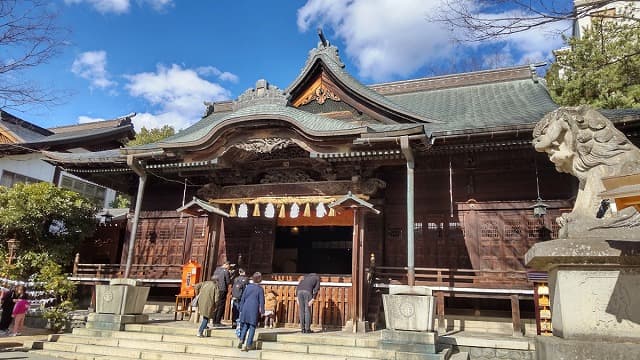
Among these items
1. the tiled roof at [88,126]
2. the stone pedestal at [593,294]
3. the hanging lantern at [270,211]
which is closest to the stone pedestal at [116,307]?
the hanging lantern at [270,211]

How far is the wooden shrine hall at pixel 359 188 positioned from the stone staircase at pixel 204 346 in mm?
1631

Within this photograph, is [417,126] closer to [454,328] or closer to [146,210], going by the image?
[454,328]

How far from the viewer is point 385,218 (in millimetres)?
11820

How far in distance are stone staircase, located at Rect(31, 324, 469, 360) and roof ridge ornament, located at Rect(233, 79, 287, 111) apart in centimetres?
582

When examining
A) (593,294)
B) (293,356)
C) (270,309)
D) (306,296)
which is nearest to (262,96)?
(306,296)

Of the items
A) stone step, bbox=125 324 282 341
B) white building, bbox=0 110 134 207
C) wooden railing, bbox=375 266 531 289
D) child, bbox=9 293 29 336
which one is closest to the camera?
stone step, bbox=125 324 282 341

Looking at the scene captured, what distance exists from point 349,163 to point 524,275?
519 cm

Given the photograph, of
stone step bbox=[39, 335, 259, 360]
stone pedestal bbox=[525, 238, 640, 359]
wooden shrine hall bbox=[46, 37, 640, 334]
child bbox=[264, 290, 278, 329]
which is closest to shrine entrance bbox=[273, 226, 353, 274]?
wooden shrine hall bbox=[46, 37, 640, 334]

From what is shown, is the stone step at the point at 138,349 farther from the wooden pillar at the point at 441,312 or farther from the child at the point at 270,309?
the wooden pillar at the point at 441,312

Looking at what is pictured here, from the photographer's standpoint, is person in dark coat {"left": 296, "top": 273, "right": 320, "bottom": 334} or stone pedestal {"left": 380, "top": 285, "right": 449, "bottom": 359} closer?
stone pedestal {"left": 380, "top": 285, "right": 449, "bottom": 359}

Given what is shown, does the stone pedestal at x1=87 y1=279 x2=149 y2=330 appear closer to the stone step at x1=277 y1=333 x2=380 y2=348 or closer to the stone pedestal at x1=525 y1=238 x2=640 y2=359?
the stone step at x1=277 y1=333 x2=380 y2=348

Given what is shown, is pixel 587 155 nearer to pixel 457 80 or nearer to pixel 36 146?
pixel 457 80

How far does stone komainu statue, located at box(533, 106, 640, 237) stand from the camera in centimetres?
391

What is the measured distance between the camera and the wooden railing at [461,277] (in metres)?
9.88
